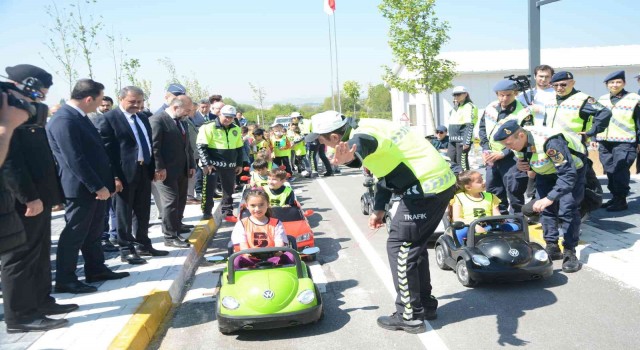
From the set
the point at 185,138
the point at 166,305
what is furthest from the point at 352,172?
the point at 166,305

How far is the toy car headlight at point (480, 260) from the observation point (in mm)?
5207

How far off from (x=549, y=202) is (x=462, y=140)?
16.1 feet

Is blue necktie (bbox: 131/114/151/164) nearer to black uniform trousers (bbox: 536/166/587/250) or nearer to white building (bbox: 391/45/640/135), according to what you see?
black uniform trousers (bbox: 536/166/587/250)

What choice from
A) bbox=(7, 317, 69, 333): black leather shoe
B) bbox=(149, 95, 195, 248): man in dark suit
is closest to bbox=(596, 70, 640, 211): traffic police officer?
bbox=(149, 95, 195, 248): man in dark suit

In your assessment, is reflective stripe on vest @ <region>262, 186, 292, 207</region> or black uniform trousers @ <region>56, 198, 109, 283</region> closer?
black uniform trousers @ <region>56, 198, 109, 283</region>

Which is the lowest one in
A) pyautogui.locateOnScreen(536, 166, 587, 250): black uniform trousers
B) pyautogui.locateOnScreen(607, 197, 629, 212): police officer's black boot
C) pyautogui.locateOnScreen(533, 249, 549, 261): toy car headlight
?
pyautogui.locateOnScreen(607, 197, 629, 212): police officer's black boot

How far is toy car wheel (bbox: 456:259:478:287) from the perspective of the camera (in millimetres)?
5332

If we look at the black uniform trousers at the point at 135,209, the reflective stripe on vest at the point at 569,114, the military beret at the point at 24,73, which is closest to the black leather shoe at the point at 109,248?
the black uniform trousers at the point at 135,209

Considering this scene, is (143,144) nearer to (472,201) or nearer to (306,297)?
(306,297)

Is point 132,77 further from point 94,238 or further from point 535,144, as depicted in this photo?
point 535,144

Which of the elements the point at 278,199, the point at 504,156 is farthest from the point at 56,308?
the point at 504,156

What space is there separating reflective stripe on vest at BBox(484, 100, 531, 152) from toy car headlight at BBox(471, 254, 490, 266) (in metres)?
2.20

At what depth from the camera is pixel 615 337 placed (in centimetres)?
403

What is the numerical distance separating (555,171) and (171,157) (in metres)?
4.80
